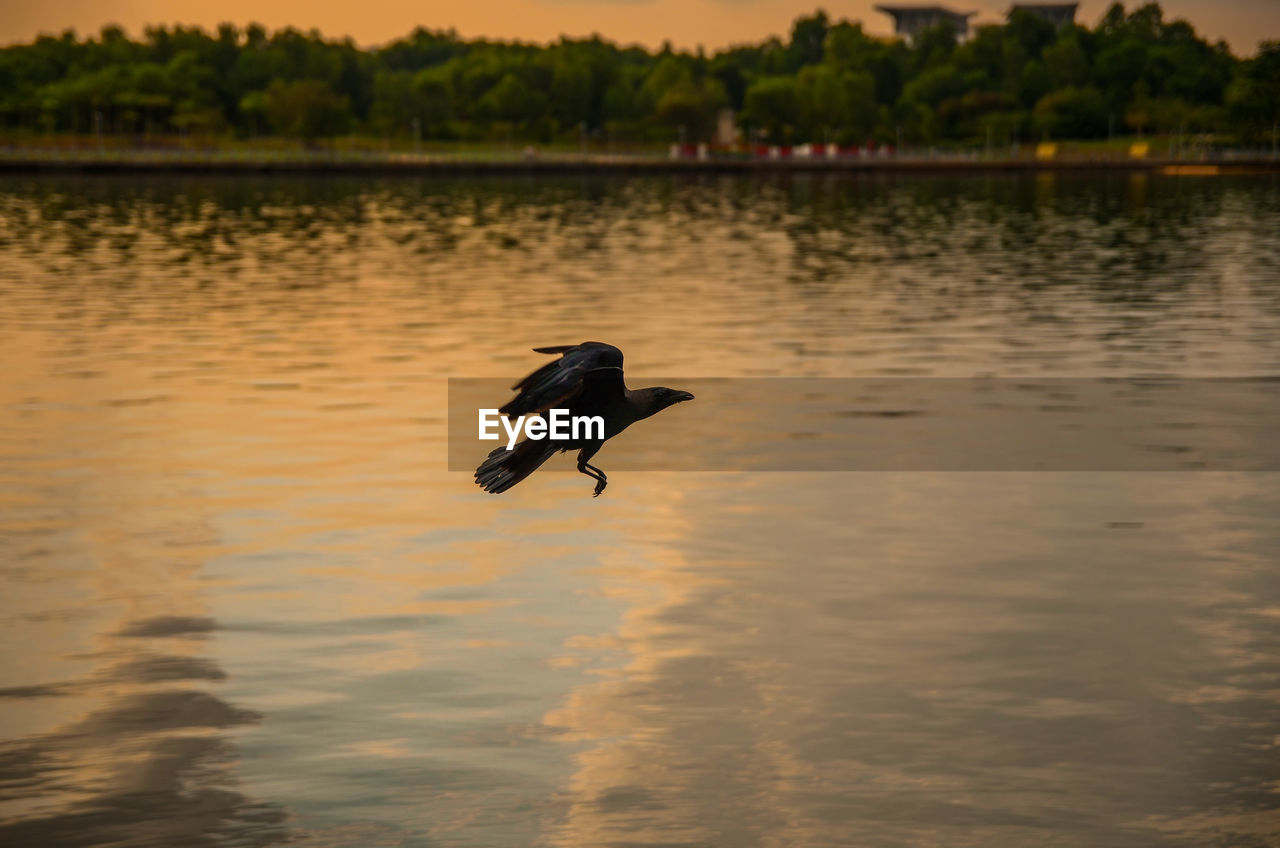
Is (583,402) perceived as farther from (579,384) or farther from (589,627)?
(589,627)

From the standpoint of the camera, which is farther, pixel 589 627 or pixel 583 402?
pixel 589 627

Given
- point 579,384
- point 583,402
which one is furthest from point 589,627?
point 579,384

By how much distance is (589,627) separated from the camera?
19.2m

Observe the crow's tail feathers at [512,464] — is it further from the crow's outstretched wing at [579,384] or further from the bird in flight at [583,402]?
the crow's outstretched wing at [579,384]

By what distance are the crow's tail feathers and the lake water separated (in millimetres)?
4400

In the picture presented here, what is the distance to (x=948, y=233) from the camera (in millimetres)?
98688

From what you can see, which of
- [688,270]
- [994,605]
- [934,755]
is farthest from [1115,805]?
[688,270]

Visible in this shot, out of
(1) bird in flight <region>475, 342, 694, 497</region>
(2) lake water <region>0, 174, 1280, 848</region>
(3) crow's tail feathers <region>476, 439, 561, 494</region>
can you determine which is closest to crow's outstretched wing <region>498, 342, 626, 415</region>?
(1) bird in flight <region>475, 342, 694, 497</region>

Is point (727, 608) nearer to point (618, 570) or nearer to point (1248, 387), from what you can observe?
point (618, 570)

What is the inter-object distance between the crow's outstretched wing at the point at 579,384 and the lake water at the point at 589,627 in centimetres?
454

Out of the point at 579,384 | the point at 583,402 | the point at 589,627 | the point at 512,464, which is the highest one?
the point at 579,384

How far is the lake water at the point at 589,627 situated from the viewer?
1461 centimetres

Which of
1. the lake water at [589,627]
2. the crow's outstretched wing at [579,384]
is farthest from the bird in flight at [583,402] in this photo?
the lake water at [589,627]

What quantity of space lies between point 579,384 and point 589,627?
8.70m
